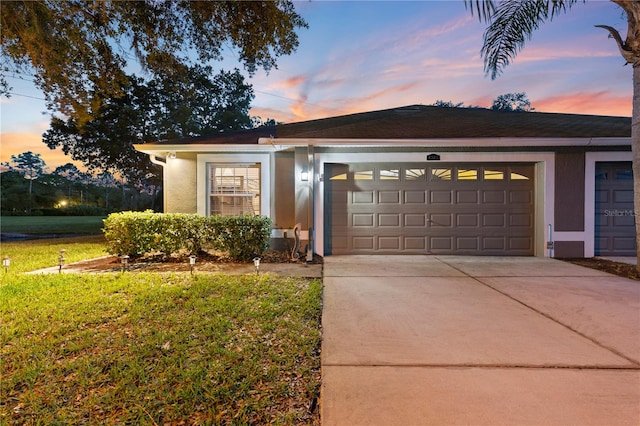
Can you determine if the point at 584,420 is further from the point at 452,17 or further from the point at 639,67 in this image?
the point at 452,17

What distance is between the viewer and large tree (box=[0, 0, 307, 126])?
597cm

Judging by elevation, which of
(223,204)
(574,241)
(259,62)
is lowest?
(574,241)

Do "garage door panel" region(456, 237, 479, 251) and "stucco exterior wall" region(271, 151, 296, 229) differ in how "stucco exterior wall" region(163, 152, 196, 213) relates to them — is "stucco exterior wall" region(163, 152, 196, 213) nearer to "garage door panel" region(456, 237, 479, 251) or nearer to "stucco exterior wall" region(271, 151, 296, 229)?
"stucco exterior wall" region(271, 151, 296, 229)

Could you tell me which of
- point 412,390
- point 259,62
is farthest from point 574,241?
point 259,62

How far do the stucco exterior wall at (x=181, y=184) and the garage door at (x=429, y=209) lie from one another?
377cm

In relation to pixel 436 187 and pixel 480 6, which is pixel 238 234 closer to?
pixel 436 187

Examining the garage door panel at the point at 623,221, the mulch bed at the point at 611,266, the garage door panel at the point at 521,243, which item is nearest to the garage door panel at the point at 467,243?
the garage door panel at the point at 521,243

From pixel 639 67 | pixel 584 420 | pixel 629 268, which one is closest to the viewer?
pixel 584 420

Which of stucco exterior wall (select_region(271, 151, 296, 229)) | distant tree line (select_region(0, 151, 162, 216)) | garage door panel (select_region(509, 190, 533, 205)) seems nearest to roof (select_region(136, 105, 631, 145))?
stucco exterior wall (select_region(271, 151, 296, 229))

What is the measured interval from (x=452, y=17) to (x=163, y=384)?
30.0 feet

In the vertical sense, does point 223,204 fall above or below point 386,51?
below

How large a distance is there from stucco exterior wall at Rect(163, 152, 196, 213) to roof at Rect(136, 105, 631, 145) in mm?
552

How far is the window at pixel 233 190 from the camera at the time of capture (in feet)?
28.2

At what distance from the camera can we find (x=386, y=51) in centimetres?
1011
